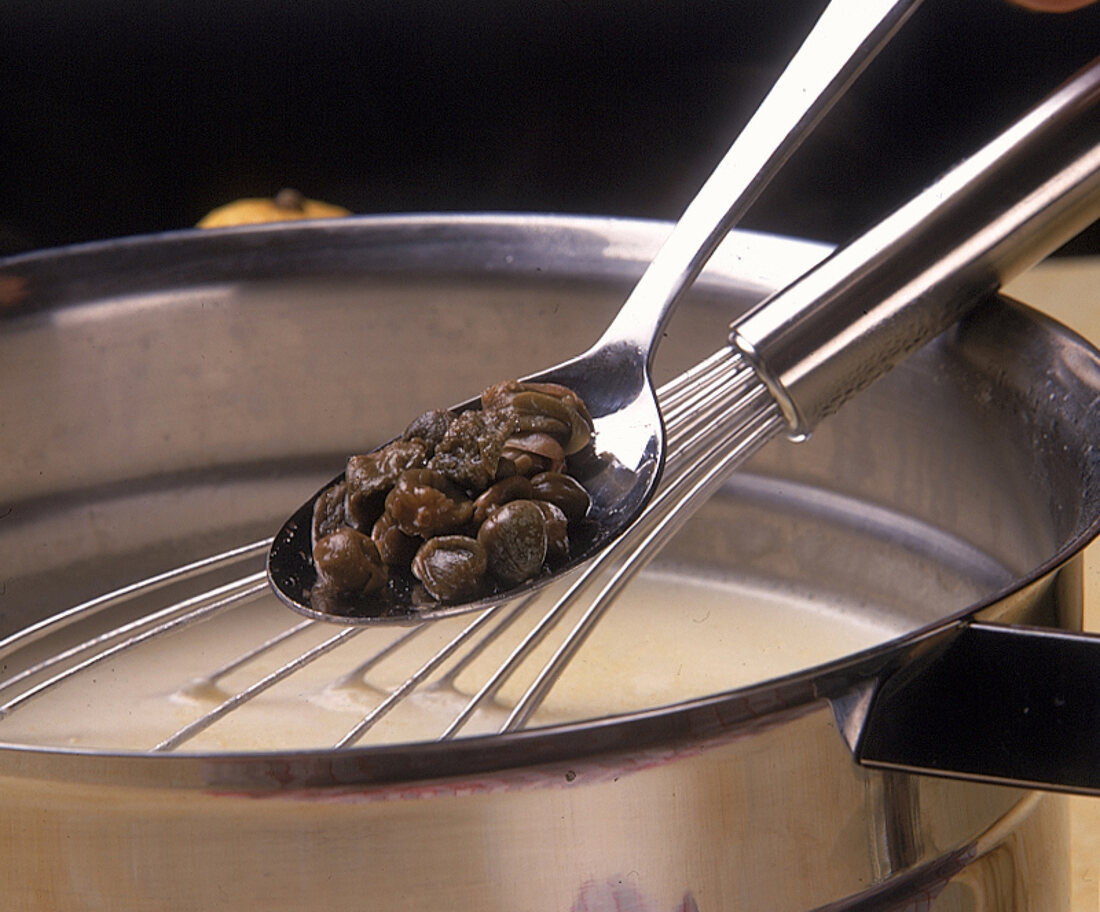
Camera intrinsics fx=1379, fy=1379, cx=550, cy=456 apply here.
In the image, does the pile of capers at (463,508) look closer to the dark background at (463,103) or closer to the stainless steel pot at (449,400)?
the stainless steel pot at (449,400)

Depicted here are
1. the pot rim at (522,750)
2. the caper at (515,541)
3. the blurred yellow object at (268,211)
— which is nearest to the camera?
the pot rim at (522,750)

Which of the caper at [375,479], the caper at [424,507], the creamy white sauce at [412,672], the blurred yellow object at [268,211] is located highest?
the blurred yellow object at [268,211]

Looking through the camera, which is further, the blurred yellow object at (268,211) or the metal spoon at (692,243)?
the blurred yellow object at (268,211)

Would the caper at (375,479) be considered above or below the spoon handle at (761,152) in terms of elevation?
below

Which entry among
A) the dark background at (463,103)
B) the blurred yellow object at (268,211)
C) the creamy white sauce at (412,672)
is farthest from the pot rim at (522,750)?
the dark background at (463,103)

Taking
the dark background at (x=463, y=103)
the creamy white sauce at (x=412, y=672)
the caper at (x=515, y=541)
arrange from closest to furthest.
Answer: the caper at (x=515, y=541), the creamy white sauce at (x=412, y=672), the dark background at (x=463, y=103)

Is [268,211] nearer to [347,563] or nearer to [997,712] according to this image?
[347,563]

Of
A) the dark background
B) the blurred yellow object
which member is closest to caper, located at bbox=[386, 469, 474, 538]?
the blurred yellow object

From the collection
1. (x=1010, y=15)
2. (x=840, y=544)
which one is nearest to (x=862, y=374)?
(x=840, y=544)
